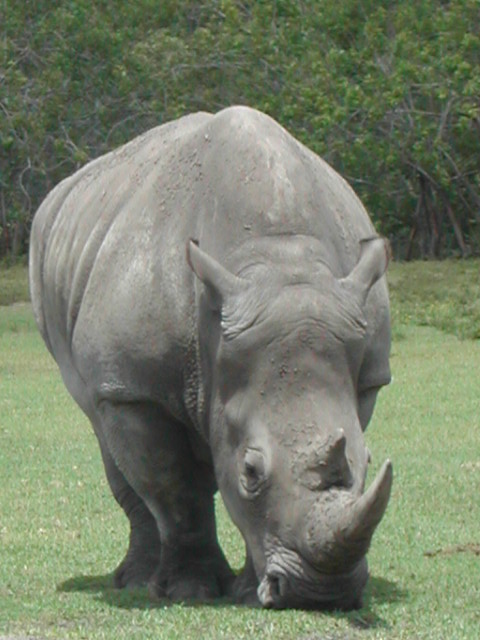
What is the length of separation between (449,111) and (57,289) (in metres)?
19.9

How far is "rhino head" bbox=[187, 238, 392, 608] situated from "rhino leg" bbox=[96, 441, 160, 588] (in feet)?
3.97

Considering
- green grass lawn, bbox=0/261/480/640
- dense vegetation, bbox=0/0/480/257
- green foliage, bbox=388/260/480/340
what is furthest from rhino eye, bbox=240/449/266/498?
dense vegetation, bbox=0/0/480/257

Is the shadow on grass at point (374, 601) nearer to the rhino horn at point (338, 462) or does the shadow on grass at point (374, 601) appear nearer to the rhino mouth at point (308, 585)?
the rhino mouth at point (308, 585)

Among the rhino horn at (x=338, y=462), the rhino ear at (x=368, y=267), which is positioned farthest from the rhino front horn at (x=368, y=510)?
the rhino ear at (x=368, y=267)

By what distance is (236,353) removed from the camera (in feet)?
19.9

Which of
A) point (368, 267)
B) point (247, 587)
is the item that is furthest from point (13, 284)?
point (368, 267)

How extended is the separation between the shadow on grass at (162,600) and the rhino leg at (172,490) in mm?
102

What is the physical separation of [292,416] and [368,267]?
0.72 metres

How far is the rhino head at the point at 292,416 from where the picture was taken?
566 centimetres

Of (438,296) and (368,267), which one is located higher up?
(368,267)

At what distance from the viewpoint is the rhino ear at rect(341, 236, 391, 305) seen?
6184 millimetres

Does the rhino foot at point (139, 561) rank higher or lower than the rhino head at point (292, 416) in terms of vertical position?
lower

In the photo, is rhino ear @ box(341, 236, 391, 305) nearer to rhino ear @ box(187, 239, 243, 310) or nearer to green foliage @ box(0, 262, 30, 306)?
rhino ear @ box(187, 239, 243, 310)

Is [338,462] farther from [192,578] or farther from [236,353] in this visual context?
[192,578]
